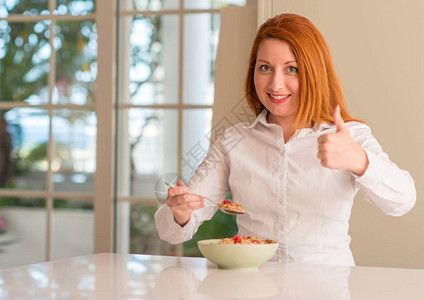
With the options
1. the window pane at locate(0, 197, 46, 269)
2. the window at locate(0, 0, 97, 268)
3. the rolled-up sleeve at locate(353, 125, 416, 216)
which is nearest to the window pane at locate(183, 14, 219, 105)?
the rolled-up sleeve at locate(353, 125, 416, 216)

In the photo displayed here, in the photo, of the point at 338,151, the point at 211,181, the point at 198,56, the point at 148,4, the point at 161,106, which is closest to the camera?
the point at 338,151

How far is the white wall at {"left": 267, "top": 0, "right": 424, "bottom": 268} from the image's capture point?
7.67 ft

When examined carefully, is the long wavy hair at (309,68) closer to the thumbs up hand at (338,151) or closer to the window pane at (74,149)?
the thumbs up hand at (338,151)

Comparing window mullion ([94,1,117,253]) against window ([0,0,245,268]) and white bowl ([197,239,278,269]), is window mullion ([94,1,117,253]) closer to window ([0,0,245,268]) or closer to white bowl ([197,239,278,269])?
window ([0,0,245,268])

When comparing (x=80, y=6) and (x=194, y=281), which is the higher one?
(x=80, y=6)

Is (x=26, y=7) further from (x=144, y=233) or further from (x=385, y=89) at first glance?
(x=385, y=89)

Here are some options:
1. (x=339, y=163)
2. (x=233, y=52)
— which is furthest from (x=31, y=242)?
(x=339, y=163)

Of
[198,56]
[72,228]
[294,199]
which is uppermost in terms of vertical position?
[198,56]

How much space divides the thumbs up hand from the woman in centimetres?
22

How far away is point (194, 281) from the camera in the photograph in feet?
4.07

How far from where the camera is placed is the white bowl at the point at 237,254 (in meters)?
1.37

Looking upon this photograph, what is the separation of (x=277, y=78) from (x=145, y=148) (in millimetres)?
1839

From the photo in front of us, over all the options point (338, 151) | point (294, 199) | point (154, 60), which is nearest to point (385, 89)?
point (294, 199)

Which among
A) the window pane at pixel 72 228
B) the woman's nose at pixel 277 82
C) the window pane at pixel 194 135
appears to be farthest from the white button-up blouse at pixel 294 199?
the window pane at pixel 72 228
